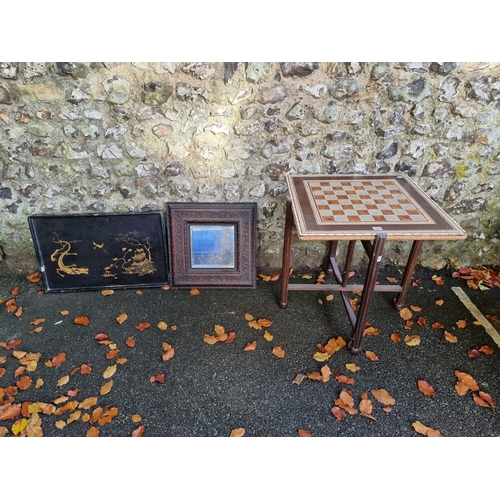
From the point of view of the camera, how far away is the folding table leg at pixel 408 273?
110 inches

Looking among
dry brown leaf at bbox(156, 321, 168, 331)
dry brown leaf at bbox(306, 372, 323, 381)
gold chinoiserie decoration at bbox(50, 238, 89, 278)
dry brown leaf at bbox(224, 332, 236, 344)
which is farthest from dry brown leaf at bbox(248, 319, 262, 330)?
gold chinoiserie decoration at bbox(50, 238, 89, 278)

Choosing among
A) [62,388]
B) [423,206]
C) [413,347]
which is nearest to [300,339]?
[413,347]

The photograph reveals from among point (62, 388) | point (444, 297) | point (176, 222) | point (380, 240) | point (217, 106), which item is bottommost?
point (62, 388)

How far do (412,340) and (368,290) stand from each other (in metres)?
0.72

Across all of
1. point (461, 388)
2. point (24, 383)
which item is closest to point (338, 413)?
point (461, 388)

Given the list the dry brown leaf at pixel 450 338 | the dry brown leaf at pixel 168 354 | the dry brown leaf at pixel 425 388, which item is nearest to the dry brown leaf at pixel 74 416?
the dry brown leaf at pixel 168 354

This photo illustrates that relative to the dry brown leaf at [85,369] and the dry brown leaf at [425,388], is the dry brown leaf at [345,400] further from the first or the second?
the dry brown leaf at [85,369]

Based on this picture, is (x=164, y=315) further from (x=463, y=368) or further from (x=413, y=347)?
(x=463, y=368)

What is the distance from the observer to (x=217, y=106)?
2.80m

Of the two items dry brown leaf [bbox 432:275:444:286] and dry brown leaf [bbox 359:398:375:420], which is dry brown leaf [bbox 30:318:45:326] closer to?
dry brown leaf [bbox 359:398:375:420]

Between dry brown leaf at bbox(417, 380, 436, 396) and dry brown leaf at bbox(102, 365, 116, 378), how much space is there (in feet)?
6.78

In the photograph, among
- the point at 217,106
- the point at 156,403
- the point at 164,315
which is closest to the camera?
the point at 156,403

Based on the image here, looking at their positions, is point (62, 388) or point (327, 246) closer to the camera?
point (62, 388)

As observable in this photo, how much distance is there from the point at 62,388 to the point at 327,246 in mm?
2383
